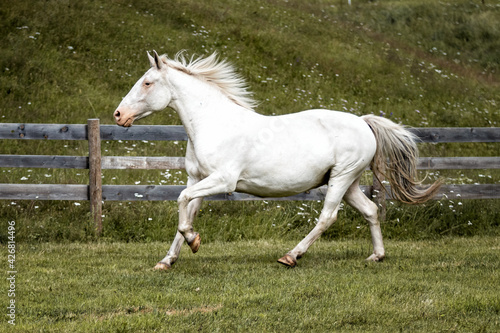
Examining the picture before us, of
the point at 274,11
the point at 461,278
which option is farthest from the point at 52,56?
the point at 461,278

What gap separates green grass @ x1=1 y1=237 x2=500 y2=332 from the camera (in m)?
4.39

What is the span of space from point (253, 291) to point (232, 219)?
3568 mm

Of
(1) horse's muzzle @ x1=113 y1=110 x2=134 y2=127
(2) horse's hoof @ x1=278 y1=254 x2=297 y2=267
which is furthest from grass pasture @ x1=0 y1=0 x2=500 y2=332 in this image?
(1) horse's muzzle @ x1=113 y1=110 x2=134 y2=127

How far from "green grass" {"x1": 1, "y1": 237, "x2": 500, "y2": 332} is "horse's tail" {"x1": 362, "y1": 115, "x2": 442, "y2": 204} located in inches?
30.3

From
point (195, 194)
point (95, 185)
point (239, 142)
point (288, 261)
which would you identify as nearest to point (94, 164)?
point (95, 185)

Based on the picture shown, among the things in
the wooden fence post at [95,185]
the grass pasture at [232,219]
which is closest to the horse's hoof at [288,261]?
the grass pasture at [232,219]

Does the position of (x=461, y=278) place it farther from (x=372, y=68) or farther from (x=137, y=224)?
(x=372, y=68)

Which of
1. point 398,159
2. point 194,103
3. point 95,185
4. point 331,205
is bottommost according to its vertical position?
point 95,185

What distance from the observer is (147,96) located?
6293 millimetres

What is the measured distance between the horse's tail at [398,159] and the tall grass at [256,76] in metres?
1.72

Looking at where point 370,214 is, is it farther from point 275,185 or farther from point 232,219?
point 232,219

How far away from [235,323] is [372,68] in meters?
18.2

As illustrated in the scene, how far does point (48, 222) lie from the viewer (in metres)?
8.32

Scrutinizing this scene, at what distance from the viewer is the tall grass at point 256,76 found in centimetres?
888
